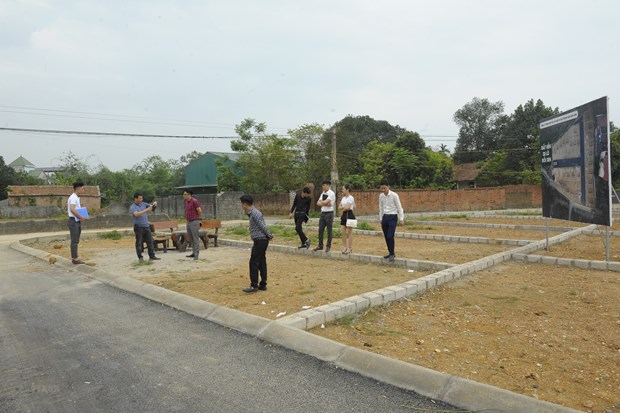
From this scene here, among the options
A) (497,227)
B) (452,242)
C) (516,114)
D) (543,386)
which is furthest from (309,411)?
(516,114)

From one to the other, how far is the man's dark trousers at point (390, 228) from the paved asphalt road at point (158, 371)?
14.4 ft

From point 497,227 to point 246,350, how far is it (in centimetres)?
1430

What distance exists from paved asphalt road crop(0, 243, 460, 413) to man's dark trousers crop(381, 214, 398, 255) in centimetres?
438

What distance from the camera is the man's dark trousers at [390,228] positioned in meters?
8.41

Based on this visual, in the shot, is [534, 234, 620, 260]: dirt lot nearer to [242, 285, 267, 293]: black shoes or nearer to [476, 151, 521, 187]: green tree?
[242, 285, 267, 293]: black shoes

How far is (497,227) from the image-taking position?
1620 centimetres

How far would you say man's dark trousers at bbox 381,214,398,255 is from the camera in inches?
331

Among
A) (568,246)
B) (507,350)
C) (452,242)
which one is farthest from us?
(452,242)

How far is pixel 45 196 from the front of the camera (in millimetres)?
37344

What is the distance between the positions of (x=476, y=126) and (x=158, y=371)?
6331cm

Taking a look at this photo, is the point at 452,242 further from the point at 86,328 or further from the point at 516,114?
the point at 516,114

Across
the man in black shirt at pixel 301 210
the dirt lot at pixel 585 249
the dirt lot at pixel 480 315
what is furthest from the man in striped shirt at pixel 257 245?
the dirt lot at pixel 585 249

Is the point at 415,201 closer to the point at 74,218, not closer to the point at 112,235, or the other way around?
the point at 112,235

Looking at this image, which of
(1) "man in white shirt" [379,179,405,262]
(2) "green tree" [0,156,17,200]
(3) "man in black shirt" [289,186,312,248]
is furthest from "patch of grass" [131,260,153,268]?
(2) "green tree" [0,156,17,200]
